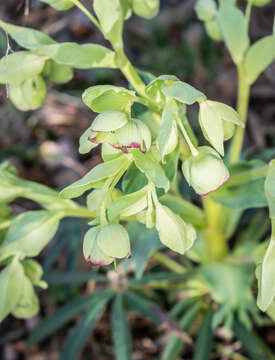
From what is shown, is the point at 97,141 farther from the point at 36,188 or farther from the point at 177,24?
the point at 177,24

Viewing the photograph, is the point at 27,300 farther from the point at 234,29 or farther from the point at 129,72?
the point at 234,29

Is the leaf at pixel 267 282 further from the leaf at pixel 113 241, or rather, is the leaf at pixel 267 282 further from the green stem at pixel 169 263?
the green stem at pixel 169 263

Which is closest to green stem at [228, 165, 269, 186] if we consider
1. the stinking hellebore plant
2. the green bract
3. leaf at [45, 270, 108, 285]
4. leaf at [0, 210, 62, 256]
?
the stinking hellebore plant

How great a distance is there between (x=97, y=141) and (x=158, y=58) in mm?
1088

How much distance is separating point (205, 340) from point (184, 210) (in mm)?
294

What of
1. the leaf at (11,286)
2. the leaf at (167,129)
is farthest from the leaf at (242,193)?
the leaf at (11,286)

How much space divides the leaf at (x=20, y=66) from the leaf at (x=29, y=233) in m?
0.22

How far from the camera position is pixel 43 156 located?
165cm

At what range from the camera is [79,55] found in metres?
0.74

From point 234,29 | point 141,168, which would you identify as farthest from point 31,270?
point 234,29

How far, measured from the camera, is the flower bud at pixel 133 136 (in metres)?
0.59

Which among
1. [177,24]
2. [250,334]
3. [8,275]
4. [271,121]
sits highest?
[8,275]

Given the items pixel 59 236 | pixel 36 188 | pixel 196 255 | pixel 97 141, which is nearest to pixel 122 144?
pixel 97 141

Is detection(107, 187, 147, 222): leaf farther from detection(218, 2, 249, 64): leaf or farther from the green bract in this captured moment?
detection(218, 2, 249, 64): leaf
